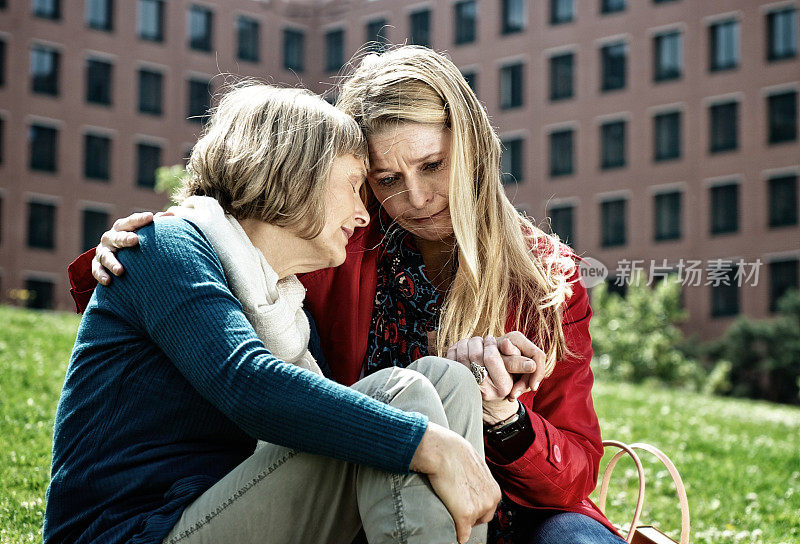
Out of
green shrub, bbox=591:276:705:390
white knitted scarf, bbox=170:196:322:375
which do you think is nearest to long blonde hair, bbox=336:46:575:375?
white knitted scarf, bbox=170:196:322:375

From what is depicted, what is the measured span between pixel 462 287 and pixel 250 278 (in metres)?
1.01

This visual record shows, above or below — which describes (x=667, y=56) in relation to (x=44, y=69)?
above

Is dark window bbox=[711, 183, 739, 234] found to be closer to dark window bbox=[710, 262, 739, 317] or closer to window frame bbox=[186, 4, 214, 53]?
dark window bbox=[710, 262, 739, 317]

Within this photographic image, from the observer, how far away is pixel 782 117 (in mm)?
33438

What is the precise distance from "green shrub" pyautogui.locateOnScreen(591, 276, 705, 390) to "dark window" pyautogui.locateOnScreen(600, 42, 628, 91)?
9090 mm

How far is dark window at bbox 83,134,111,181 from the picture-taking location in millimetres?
38094

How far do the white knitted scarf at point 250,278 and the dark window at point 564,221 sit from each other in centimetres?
3496

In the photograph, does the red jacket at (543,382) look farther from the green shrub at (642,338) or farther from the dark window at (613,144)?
the dark window at (613,144)

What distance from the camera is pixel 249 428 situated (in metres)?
2.32

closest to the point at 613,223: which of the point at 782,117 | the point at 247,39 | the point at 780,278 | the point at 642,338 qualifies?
the point at 780,278

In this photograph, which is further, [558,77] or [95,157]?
[95,157]

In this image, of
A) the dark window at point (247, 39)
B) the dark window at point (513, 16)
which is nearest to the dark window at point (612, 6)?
the dark window at point (513, 16)

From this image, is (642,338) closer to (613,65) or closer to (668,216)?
(668,216)

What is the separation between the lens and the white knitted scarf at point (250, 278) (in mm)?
2643
